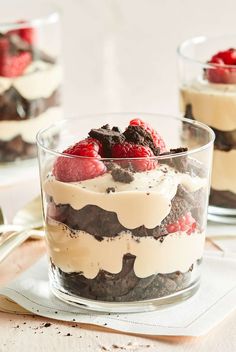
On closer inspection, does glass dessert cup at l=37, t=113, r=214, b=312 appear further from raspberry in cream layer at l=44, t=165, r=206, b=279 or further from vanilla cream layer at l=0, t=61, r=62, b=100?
vanilla cream layer at l=0, t=61, r=62, b=100

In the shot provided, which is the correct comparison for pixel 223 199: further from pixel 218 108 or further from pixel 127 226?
pixel 127 226

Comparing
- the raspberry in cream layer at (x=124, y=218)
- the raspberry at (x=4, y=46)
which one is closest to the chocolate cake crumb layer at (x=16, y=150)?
the raspberry at (x=4, y=46)

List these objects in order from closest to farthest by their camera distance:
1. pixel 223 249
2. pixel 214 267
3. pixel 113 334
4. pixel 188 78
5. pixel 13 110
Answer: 1. pixel 113 334
2. pixel 214 267
3. pixel 223 249
4. pixel 188 78
5. pixel 13 110

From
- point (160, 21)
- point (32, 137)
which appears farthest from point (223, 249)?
point (160, 21)

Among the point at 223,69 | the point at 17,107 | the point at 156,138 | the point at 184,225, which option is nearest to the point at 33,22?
the point at 17,107

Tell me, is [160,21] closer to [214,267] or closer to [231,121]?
[231,121]

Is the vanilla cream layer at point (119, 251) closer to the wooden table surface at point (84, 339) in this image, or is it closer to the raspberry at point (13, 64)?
the wooden table surface at point (84, 339)
